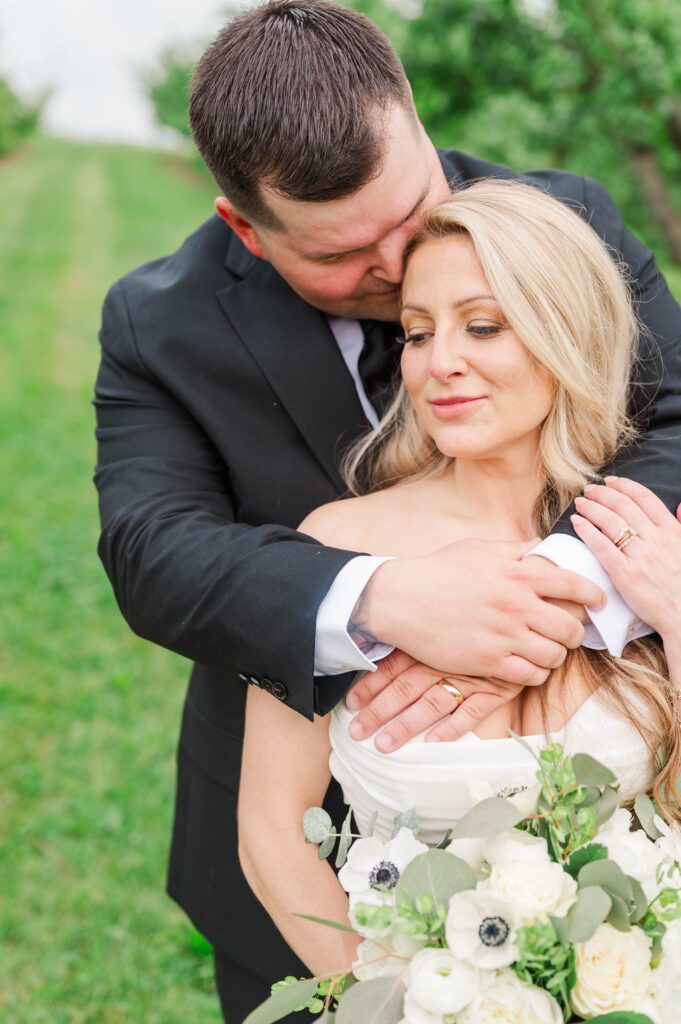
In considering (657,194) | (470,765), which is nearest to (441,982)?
(470,765)

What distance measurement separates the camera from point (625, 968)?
1302mm

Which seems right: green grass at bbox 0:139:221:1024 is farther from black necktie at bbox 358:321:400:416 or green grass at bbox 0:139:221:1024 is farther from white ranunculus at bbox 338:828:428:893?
white ranunculus at bbox 338:828:428:893

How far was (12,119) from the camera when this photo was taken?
132 ft

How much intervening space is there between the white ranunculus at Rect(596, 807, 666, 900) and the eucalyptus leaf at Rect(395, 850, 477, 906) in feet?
0.69

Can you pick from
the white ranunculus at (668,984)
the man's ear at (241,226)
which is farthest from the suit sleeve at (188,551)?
the white ranunculus at (668,984)

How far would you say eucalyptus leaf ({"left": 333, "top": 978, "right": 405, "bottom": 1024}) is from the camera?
136 centimetres

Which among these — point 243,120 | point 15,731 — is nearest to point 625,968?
point 243,120

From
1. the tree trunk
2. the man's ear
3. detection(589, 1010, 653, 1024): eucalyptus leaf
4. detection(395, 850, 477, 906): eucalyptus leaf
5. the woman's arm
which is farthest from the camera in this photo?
the tree trunk

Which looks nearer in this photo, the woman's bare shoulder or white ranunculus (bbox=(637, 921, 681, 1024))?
white ranunculus (bbox=(637, 921, 681, 1024))

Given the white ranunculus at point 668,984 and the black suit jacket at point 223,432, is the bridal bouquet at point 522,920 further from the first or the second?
the black suit jacket at point 223,432

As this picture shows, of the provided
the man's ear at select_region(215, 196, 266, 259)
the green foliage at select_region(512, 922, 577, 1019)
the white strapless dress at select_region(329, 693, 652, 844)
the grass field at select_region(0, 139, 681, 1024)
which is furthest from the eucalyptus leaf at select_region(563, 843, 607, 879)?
the grass field at select_region(0, 139, 681, 1024)

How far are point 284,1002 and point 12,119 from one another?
1733 inches

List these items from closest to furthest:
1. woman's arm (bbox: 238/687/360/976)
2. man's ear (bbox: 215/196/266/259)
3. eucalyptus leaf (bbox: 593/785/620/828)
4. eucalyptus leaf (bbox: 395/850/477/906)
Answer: eucalyptus leaf (bbox: 395/850/477/906) < eucalyptus leaf (bbox: 593/785/620/828) < woman's arm (bbox: 238/687/360/976) < man's ear (bbox: 215/196/266/259)

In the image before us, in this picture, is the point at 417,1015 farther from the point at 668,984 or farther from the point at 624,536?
the point at 624,536
